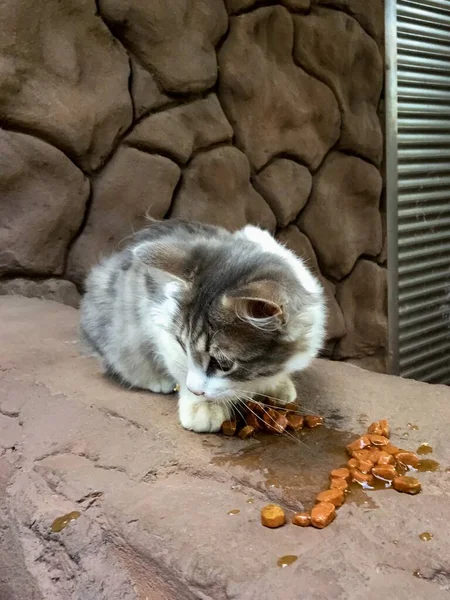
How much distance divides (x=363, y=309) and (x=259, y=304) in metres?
2.63

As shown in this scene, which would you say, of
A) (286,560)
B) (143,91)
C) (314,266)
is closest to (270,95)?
(143,91)

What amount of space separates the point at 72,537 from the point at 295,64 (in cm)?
269

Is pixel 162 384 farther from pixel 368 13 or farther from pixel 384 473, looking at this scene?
pixel 368 13

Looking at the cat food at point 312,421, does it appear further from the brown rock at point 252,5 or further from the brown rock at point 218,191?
the brown rock at point 252,5

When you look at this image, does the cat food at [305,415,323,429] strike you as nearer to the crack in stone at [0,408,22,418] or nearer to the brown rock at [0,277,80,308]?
the crack in stone at [0,408,22,418]

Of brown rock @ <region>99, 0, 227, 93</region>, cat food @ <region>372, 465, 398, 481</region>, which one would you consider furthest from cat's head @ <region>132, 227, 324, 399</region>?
brown rock @ <region>99, 0, 227, 93</region>

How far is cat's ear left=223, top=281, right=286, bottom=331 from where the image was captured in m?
1.29

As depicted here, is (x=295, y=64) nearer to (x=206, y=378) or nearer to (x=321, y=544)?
(x=206, y=378)

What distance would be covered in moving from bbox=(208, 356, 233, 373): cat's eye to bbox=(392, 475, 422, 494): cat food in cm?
43

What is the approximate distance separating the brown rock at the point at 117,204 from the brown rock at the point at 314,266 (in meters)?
0.91

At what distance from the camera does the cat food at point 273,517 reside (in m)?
1.17

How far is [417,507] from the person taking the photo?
1.22 m

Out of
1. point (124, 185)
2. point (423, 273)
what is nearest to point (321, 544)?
point (124, 185)

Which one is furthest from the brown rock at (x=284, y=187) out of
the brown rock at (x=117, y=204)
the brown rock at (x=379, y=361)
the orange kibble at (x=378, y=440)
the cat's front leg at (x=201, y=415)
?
the orange kibble at (x=378, y=440)
